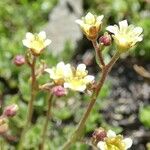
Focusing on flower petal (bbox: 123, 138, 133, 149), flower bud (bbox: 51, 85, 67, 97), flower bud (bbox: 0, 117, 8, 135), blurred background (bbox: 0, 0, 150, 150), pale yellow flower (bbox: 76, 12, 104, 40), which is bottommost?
flower petal (bbox: 123, 138, 133, 149)

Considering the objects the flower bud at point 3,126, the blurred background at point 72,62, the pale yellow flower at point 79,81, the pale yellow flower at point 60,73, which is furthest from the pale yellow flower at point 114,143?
the blurred background at point 72,62

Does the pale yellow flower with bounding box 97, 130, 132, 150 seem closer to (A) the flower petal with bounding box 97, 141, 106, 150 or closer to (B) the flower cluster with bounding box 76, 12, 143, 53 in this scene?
(A) the flower petal with bounding box 97, 141, 106, 150

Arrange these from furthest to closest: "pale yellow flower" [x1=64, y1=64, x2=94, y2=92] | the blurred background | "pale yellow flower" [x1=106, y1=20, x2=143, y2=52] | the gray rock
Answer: the gray rock → the blurred background → "pale yellow flower" [x1=64, y1=64, x2=94, y2=92] → "pale yellow flower" [x1=106, y1=20, x2=143, y2=52]

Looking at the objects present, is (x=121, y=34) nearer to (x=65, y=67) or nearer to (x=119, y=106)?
(x=65, y=67)

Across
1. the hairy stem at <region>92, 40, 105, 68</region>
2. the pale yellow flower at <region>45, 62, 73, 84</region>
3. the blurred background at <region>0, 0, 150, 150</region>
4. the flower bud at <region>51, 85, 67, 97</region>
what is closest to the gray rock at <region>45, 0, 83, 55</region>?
the blurred background at <region>0, 0, 150, 150</region>

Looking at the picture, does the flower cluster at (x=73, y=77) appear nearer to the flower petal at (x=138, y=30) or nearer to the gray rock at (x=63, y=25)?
the flower petal at (x=138, y=30)

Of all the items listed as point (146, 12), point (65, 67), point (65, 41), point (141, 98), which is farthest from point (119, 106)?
point (65, 67)

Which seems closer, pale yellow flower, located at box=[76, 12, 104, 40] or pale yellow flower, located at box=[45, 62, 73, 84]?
pale yellow flower, located at box=[76, 12, 104, 40]
